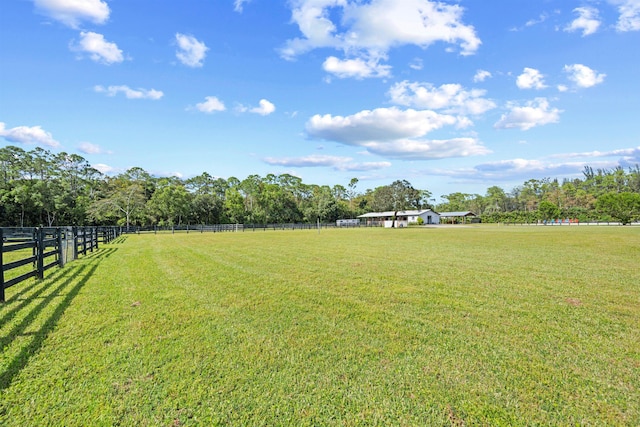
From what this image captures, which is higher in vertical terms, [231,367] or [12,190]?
[12,190]

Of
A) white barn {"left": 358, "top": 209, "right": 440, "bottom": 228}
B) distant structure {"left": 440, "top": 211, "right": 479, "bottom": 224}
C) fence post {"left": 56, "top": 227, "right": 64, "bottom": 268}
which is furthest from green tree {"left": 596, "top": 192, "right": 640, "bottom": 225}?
fence post {"left": 56, "top": 227, "right": 64, "bottom": 268}

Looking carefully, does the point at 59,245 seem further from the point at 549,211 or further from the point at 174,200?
the point at 549,211

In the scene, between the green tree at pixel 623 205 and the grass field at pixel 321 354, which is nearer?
the grass field at pixel 321 354

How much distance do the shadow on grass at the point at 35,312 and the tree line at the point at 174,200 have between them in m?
46.9

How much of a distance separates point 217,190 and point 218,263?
65.0m

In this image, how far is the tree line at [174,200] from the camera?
153 ft

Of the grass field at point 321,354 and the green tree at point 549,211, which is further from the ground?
the green tree at point 549,211

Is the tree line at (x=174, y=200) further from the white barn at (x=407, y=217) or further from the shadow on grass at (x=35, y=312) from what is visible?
the shadow on grass at (x=35, y=312)

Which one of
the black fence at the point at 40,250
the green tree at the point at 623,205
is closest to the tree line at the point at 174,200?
the green tree at the point at 623,205

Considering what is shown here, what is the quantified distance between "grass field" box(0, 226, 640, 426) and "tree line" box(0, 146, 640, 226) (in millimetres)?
49998

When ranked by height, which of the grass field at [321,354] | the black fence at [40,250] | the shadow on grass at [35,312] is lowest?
the grass field at [321,354]

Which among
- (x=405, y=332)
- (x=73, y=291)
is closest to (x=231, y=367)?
(x=405, y=332)

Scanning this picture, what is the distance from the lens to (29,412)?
2693 millimetres

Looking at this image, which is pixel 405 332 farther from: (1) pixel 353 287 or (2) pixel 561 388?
(1) pixel 353 287
